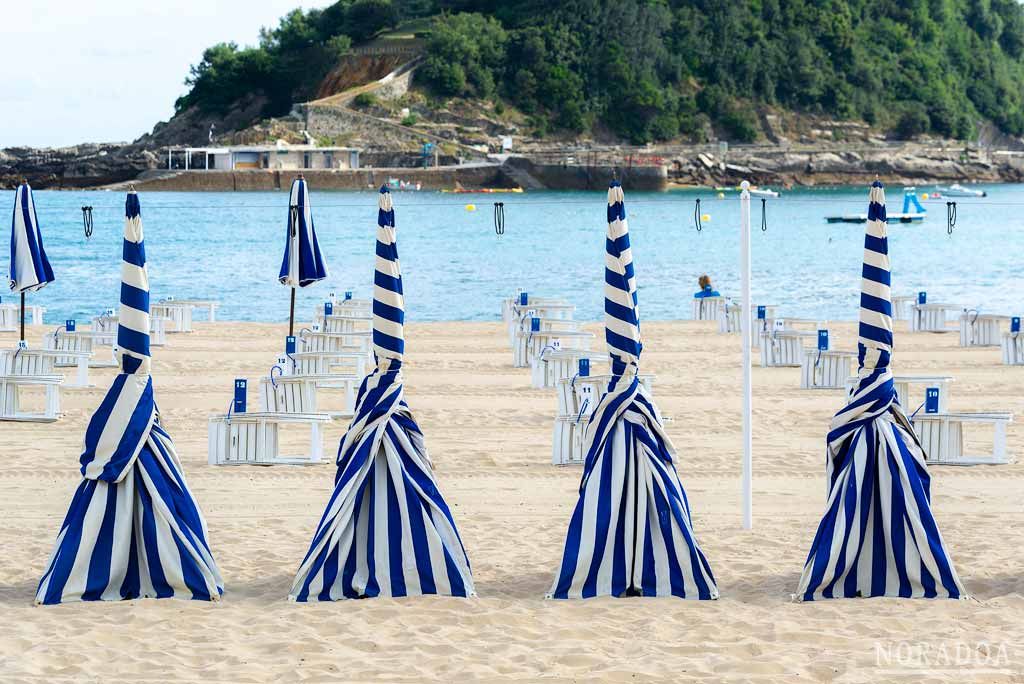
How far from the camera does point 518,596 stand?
8.82 m

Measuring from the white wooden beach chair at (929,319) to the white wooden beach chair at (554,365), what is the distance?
8.69m

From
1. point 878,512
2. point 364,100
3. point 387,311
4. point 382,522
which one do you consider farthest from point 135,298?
point 364,100

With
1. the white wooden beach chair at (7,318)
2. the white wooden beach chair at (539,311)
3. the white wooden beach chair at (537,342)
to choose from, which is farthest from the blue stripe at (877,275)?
the white wooden beach chair at (7,318)

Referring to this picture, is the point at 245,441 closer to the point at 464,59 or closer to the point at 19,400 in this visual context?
the point at 19,400

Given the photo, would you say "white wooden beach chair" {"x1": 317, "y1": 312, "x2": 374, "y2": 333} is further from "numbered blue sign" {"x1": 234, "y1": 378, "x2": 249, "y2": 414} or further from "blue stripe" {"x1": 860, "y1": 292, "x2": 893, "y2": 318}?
"blue stripe" {"x1": 860, "y1": 292, "x2": 893, "y2": 318}

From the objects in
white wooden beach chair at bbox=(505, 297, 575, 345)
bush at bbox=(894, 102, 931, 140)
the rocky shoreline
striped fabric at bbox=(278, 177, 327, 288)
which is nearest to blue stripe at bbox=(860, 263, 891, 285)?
striped fabric at bbox=(278, 177, 327, 288)

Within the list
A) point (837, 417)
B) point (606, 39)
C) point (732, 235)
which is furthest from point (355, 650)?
point (606, 39)

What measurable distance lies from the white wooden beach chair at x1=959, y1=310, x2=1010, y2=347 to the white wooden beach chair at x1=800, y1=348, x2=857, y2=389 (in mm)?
5191

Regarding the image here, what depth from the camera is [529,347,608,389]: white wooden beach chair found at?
1684 cm

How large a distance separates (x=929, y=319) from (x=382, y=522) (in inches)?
676

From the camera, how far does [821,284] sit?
4631cm

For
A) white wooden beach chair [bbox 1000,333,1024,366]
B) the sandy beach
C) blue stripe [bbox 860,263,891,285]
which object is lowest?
the sandy beach

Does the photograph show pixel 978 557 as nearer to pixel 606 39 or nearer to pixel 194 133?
pixel 606 39

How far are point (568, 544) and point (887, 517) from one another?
1845 mm
